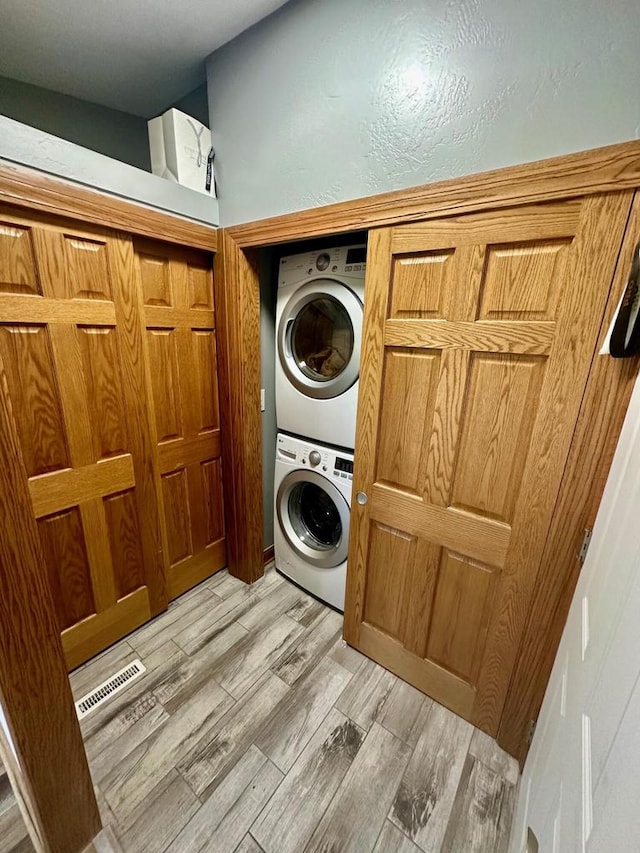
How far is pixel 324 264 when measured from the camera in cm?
148

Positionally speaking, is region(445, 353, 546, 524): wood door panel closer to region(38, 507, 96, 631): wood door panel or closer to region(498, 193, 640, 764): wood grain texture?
region(498, 193, 640, 764): wood grain texture

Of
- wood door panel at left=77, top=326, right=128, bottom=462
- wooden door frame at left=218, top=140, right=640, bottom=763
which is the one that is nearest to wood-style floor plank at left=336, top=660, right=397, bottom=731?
wooden door frame at left=218, top=140, right=640, bottom=763

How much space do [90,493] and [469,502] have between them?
1.53m

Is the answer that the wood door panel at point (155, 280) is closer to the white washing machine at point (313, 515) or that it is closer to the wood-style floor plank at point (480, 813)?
the white washing machine at point (313, 515)

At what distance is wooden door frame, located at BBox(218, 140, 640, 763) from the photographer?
31.9 inches

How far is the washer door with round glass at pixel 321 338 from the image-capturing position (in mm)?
1430

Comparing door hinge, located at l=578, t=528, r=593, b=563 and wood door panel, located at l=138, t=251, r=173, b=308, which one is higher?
wood door panel, located at l=138, t=251, r=173, b=308

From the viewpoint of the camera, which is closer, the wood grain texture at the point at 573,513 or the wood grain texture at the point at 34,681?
the wood grain texture at the point at 34,681

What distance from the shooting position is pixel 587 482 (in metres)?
0.94

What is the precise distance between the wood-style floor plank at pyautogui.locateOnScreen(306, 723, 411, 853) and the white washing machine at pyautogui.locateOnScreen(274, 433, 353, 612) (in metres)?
0.62

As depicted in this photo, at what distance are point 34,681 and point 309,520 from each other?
1.34m

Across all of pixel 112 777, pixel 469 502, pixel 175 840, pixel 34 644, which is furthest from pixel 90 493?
pixel 469 502

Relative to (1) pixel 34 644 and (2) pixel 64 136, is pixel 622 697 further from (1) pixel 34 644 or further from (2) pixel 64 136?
(2) pixel 64 136

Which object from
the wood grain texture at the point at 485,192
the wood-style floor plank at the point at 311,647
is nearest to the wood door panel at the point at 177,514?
the wood-style floor plank at the point at 311,647
